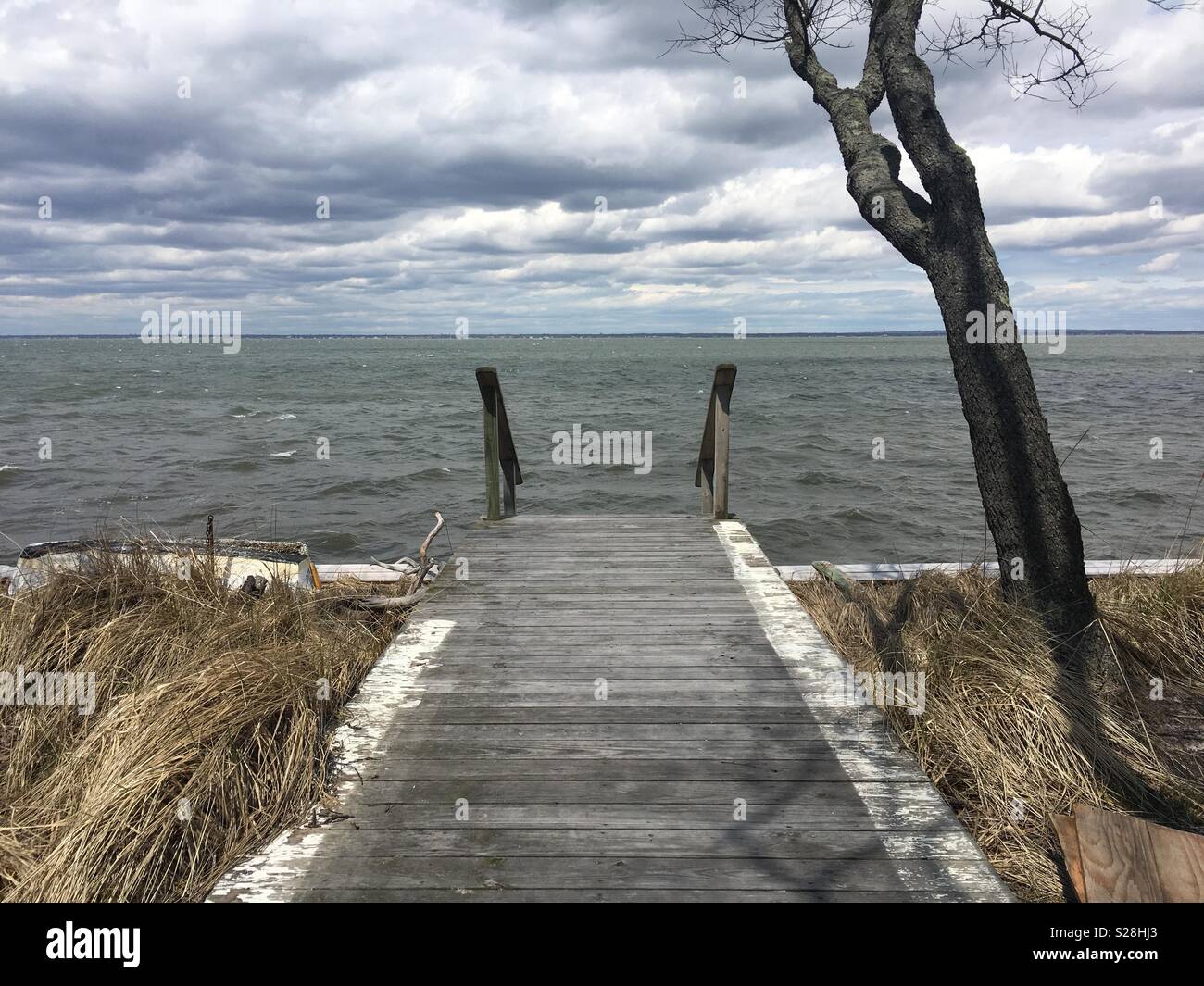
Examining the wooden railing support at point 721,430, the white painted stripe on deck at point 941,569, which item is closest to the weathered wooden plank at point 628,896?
the white painted stripe on deck at point 941,569

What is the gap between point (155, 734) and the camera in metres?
3.00

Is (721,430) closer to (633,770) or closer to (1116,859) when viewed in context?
(633,770)

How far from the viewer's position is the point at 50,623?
405 centimetres

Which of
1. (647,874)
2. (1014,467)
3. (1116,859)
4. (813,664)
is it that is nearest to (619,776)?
(647,874)

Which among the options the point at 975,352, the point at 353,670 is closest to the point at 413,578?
the point at 353,670

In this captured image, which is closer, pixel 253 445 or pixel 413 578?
pixel 413 578

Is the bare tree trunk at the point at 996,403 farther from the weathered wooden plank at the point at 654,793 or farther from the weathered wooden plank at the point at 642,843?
the weathered wooden plank at the point at 642,843

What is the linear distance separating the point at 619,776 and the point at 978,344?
3.21 meters

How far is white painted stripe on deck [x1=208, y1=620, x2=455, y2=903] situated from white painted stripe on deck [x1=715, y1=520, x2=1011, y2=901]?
187 centimetres

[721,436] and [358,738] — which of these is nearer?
[358,738]

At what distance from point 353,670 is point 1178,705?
426cm

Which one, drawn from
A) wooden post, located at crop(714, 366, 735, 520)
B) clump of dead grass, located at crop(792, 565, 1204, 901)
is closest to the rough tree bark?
clump of dead grass, located at crop(792, 565, 1204, 901)
